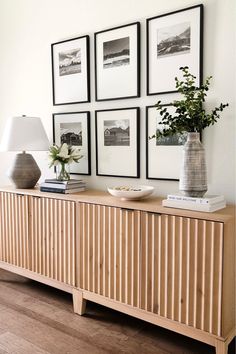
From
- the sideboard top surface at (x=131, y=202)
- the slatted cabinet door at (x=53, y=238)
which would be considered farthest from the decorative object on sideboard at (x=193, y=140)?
the slatted cabinet door at (x=53, y=238)

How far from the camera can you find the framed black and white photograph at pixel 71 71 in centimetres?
262

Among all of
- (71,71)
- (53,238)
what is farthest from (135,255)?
(71,71)

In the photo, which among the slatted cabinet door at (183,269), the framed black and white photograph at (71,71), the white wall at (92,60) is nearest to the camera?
the slatted cabinet door at (183,269)

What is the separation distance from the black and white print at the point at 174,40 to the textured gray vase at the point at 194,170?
607 millimetres

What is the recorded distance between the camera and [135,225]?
197 cm

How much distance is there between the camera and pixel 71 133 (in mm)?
2756

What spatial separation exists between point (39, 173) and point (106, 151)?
0.58 meters

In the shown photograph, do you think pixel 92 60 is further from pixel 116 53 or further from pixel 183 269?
pixel 183 269

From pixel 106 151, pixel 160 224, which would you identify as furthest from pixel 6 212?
pixel 160 224

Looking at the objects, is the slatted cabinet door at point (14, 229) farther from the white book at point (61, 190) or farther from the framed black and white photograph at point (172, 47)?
the framed black and white photograph at point (172, 47)

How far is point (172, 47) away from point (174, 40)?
41 mm

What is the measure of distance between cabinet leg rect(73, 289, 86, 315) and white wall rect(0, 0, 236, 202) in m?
0.76

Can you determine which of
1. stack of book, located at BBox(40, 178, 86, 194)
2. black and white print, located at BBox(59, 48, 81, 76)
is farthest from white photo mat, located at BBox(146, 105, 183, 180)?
black and white print, located at BBox(59, 48, 81, 76)

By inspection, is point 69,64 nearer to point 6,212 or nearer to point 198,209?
point 6,212
